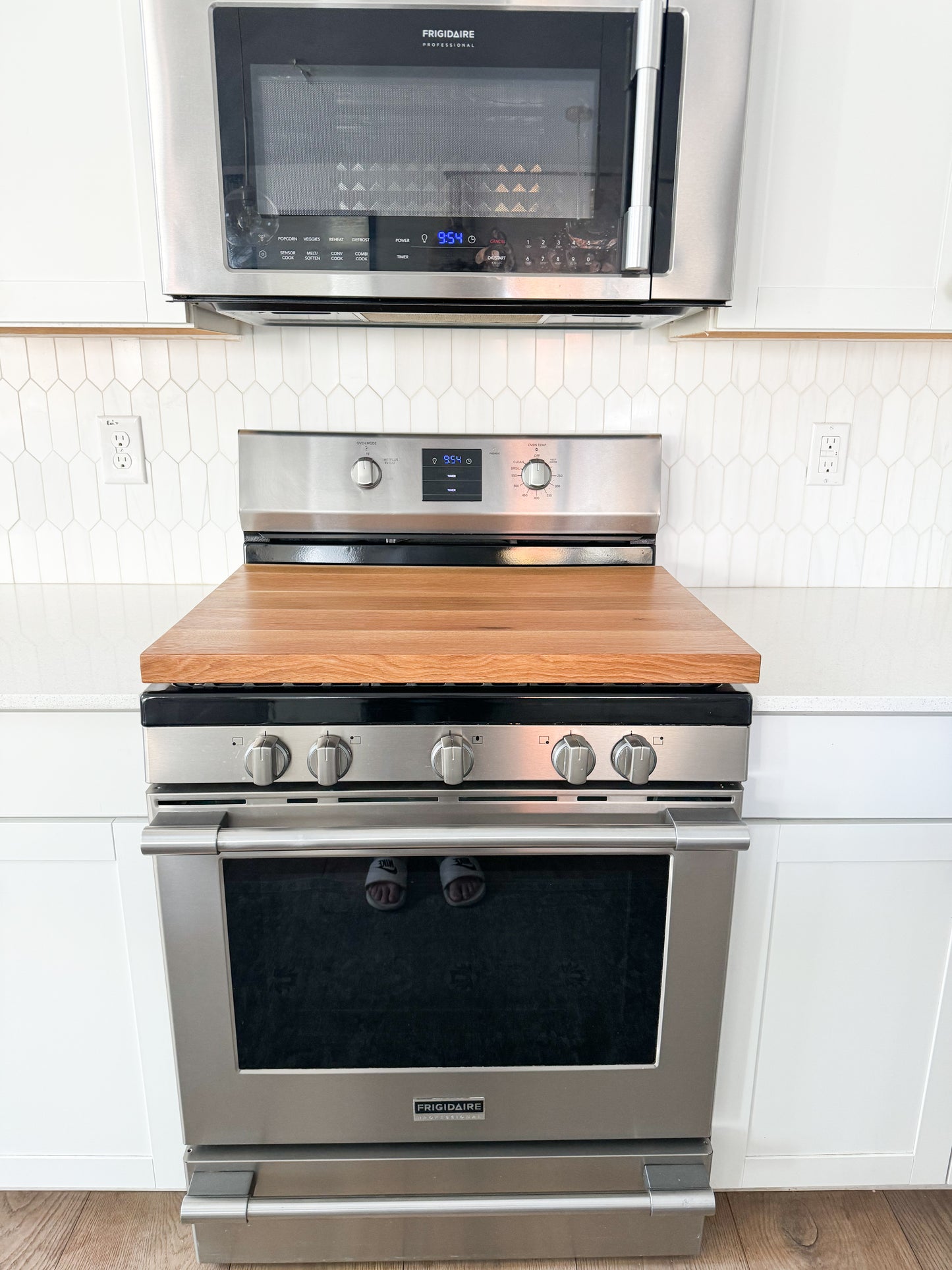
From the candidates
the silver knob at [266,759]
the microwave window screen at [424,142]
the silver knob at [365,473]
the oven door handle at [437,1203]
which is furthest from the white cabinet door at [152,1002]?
the microwave window screen at [424,142]

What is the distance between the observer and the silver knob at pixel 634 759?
1.04 metres

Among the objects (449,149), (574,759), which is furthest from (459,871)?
(449,149)

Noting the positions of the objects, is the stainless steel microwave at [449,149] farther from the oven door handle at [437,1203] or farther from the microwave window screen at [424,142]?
the oven door handle at [437,1203]

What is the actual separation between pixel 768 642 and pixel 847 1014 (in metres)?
0.55

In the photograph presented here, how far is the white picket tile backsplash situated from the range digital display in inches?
3.8

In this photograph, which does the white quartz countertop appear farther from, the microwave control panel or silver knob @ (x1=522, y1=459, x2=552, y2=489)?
the microwave control panel

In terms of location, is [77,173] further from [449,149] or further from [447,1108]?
[447,1108]

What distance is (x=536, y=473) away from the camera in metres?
1.51

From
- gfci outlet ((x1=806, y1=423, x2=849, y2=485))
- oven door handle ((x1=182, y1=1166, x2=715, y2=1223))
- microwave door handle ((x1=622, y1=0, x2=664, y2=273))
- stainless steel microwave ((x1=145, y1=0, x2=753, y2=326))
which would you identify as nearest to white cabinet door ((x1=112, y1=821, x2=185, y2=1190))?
oven door handle ((x1=182, y1=1166, x2=715, y2=1223))

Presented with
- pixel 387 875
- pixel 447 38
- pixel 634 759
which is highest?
pixel 447 38

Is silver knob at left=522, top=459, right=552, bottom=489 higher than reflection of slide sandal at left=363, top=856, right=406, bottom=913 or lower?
higher

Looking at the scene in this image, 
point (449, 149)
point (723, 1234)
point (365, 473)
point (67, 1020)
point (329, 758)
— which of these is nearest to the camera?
point (329, 758)

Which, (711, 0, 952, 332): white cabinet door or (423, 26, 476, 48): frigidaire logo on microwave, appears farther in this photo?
(711, 0, 952, 332): white cabinet door

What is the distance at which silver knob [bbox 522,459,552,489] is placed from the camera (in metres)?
1.51
